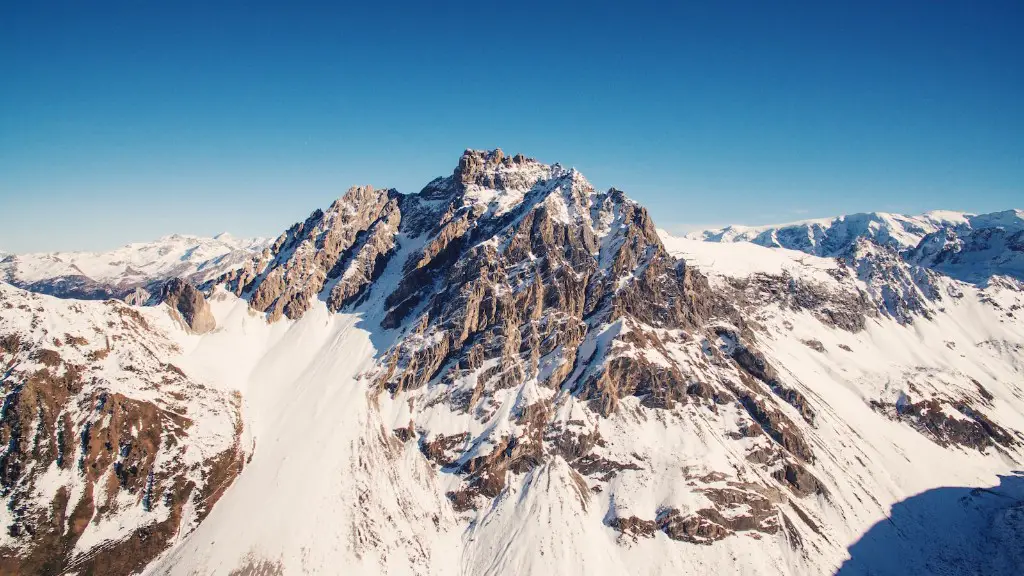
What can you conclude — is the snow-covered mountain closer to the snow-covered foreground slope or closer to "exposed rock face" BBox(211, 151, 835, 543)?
the snow-covered foreground slope

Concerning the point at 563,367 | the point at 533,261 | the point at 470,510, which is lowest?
the point at 470,510

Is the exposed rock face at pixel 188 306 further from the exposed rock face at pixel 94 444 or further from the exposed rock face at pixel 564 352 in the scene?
the exposed rock face at pixel 94 444

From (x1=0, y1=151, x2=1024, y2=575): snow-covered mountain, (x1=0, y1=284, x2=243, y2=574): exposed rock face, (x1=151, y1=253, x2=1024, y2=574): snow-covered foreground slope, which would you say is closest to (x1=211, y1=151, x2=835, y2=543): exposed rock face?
(x1=0, y1=151, x2=1024, y2=575): snow-covered mountain

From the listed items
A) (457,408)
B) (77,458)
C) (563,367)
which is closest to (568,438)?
(563,367)

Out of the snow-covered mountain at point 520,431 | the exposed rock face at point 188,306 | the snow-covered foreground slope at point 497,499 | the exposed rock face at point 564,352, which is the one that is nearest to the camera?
the snow-covered foreground slope at point 497,499

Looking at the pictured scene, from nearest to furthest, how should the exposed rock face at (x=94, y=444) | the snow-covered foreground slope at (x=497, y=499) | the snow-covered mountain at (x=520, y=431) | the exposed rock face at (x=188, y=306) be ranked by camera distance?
1. the exposed rock face at (x=94, y=444)
2. the snow-covered foreground slope at (x=497, y=499)
3. the snow-covered mountain at (x=520, y=431)
4. the exposed rock face at (x=188, y=306)

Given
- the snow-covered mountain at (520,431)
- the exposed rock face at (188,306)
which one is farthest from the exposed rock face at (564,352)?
the exposed rock face at (188,306)

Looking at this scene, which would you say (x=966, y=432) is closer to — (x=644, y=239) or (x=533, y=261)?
(x=644, y=239)
